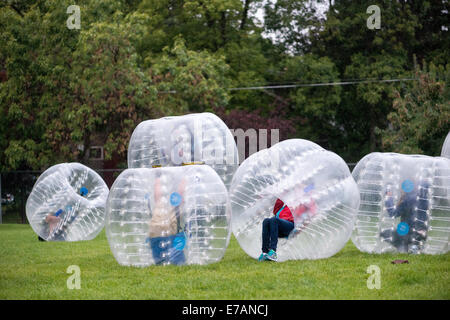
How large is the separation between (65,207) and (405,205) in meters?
7.74

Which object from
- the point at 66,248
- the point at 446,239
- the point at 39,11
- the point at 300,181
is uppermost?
the point at 39,11

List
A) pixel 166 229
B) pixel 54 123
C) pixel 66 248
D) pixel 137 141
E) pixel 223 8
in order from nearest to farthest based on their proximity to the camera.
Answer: pixel 166 229, pixel 66 248, pixel 137 141, pixel 54 123, pixel 223 8

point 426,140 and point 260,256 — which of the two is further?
point 426,140

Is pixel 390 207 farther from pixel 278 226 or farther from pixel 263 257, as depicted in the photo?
pixel 263 257

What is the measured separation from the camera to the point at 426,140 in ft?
78.8

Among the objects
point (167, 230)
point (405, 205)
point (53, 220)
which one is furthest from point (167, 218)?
point (53, 220)

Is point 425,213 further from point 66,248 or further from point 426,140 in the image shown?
point 426,140

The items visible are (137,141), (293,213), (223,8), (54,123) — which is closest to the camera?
(293,213)

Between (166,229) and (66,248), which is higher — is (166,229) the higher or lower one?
the higher one

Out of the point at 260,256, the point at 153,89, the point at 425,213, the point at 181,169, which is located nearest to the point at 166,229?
the point at 181,169

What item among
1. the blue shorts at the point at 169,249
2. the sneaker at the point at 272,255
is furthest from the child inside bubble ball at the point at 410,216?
the blue shorts at the point at 169,249

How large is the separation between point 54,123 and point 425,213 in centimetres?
1614

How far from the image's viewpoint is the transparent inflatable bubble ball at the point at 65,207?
14.3 meters

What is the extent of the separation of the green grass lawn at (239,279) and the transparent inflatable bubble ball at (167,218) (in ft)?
0.82
